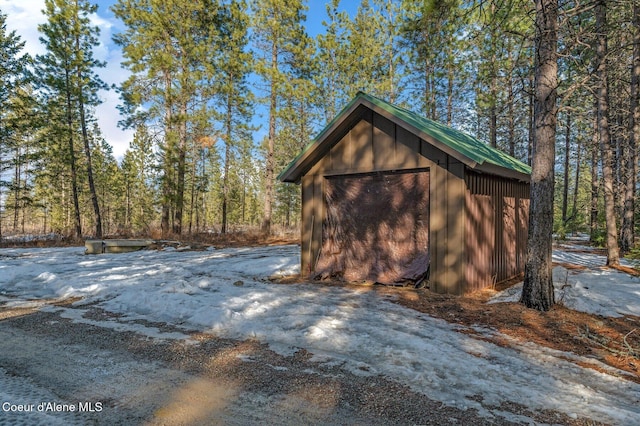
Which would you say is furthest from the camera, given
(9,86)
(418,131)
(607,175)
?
(9,86)

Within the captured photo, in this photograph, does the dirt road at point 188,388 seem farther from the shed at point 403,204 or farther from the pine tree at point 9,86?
the pine tree at point 9,86

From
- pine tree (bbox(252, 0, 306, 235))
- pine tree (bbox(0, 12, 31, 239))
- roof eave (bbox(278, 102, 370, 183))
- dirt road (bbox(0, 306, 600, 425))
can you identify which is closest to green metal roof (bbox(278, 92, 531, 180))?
roof eave (bbox(278, 102, 370, 183))

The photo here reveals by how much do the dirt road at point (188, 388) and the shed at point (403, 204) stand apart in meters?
4.53

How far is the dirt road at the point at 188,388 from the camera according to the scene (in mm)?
2453

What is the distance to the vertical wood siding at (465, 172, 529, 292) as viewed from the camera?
23.5ft

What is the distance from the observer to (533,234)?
5.38 meters

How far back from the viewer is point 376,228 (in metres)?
8.13

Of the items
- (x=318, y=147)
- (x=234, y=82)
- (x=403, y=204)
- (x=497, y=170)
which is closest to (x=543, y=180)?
(x=497, y=170)

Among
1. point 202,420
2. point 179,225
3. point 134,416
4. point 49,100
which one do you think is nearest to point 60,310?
point 134,416

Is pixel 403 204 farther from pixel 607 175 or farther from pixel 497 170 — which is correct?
pixel 607 175

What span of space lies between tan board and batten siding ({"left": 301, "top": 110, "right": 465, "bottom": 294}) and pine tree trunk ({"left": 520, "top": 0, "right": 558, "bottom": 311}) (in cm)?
155

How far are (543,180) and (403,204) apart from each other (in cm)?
→ 291

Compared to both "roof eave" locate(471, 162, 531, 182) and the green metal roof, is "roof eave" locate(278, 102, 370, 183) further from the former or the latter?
"roof eave" locate(471, 162, 531, 182)

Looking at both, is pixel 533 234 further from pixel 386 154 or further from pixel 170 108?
pixel 170 108
